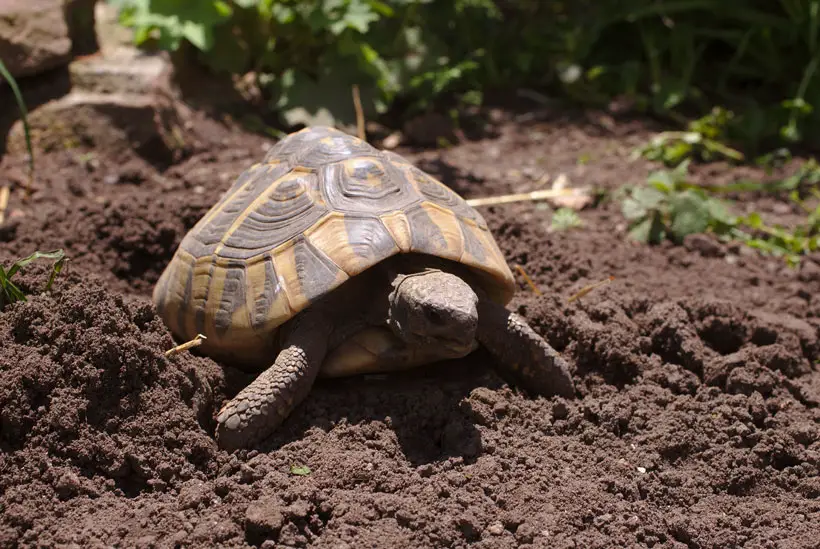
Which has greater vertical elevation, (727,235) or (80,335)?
(80,335)

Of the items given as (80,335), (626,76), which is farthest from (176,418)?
(626,76)

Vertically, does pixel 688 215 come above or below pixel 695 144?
above

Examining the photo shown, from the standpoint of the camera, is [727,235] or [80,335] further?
[727,235]

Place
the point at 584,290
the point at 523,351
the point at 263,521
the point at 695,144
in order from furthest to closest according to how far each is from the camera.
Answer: the point at 695,144 → the point at 584,290 → the point at 523,351 → the point at 263,521

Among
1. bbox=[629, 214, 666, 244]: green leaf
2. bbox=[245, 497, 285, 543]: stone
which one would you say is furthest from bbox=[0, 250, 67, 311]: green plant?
bbox=[629, 214, 666, 244]: green leaf

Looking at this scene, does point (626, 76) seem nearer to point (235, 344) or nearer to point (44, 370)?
point (235, 344)

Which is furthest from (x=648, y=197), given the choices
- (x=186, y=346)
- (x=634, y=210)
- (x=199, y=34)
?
(x=199, y=34)

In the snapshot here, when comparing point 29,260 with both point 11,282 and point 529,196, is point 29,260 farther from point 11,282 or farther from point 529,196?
point 529,196

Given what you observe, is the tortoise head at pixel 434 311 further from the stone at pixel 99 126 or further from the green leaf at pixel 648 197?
the stone at pixel 99 126
